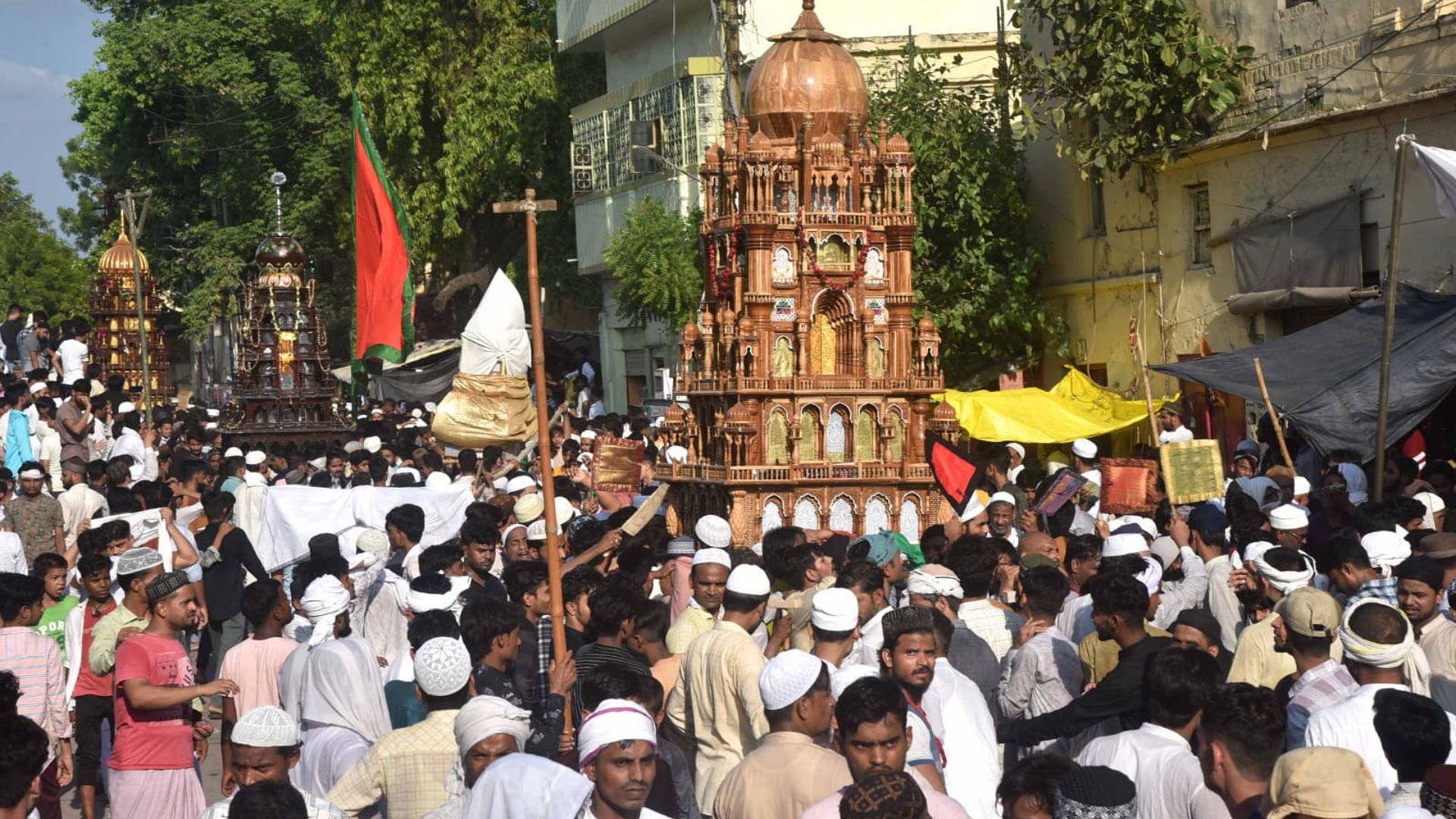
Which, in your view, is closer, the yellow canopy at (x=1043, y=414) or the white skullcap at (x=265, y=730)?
the white skullcap at (x=265, y=730)

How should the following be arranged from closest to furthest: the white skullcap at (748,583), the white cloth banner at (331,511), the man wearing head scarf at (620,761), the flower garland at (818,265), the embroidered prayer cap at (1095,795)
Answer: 1. the embroidered prayer cap at (1095,795)
2. the man wearing head scarf at (620,761)
3. the white skullcap at (748,583)
4. the white cloth banner at (331,511)
5. the flower garland at (818,265)

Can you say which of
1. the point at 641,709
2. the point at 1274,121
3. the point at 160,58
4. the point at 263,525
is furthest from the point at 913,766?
the point at 160,58

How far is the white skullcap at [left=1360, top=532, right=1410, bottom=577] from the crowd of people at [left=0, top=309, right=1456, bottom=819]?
0.05 feet

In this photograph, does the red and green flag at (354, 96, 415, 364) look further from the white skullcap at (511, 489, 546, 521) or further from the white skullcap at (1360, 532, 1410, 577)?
the white skullcap at (1360, 532, 1410, 577)

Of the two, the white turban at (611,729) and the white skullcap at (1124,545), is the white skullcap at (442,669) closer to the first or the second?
the white turban at (611,729)

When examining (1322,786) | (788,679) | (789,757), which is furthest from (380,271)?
(1322,786)

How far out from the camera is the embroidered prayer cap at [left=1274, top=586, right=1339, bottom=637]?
6.50m

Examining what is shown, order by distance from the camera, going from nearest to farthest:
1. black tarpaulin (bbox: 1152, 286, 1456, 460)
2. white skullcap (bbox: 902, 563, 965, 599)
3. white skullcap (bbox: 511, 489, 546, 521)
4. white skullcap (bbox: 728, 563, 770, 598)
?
1. white skullcap (bbox: 728, 563, 770, 598)
2. white skullcap (bbox: 902, 563, 965, 599)
3. white skullcap (bbox: 511, 489, 546, 521)
4. black tarpaulin (bbox: 1152, 286, 1456, 460)

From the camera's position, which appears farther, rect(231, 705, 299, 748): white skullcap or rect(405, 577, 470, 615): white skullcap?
rect(405, 577, 470, 615): white skullcap

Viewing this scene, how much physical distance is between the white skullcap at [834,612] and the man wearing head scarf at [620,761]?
163cm

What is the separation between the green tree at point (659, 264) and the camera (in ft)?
91.5

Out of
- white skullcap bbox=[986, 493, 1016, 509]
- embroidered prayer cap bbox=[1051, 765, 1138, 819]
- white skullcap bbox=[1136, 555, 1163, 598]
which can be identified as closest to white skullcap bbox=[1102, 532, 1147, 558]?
white skullcap bbox=[1136, 555, 1163, 598]

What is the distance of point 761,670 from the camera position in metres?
6.84

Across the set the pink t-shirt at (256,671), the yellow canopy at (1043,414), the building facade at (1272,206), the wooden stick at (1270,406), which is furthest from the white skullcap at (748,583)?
the yellow canopy at (1043,414)
